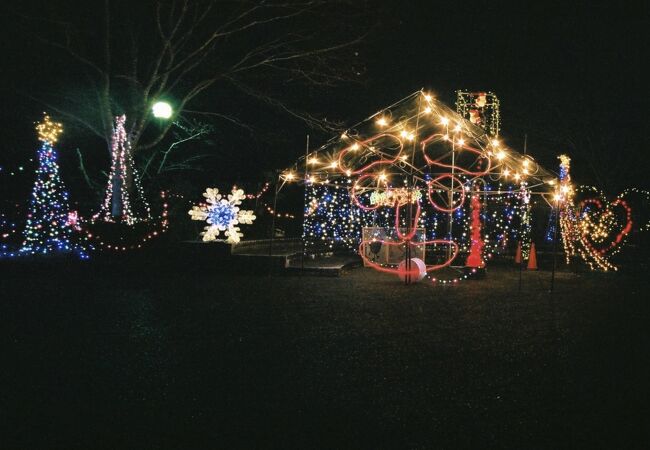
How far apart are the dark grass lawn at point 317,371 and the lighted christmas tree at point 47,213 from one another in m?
5.29

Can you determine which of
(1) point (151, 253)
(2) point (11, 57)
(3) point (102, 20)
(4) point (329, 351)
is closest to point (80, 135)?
(2) point (11, 57)

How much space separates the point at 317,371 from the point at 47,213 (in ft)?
39.1

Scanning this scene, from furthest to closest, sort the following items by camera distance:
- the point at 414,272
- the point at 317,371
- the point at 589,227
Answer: the point at 589,227 → the point at 414,272 → the point at 317,371

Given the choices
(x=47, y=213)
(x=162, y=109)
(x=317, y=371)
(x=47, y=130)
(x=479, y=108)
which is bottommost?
(x=317, y=371)

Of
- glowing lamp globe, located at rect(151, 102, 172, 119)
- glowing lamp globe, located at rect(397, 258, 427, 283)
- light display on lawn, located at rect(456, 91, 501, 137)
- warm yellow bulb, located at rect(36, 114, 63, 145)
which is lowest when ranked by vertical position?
glowing lamp globe, located at rect(397, 258, 427, 283)

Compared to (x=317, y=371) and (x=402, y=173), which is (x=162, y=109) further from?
(x=317, y=371)

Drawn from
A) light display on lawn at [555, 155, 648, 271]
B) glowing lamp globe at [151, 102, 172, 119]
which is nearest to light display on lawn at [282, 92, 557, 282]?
light display on lawn at [555, 155, 648, 271]

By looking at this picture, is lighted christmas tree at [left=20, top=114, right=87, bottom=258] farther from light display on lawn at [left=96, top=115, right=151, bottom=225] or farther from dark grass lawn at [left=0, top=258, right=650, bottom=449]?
dark grass lawn at [left=0, top=258, right=650, bottom=449]

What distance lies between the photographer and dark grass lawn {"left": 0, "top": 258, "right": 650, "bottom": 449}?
343cm

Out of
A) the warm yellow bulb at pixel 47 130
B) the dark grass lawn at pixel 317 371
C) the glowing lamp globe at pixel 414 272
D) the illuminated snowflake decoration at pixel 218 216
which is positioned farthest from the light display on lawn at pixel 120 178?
the glowing lamp globe at pixel 414 272

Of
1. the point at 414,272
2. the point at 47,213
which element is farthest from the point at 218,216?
the point at 414,272

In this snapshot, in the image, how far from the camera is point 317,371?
4688 mm

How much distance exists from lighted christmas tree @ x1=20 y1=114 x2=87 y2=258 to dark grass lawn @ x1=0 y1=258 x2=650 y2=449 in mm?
5292

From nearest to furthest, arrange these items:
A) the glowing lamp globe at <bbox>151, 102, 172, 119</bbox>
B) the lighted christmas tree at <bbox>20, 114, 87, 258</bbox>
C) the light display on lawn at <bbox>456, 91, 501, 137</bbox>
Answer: the lighted christmas tree at <bbox>20, 114, 87, 258</bbox> → the glowing lamp globe at <bbox>151, 102, 172, 119</bbox> → the light display on lawn at <bbox>456, 91, 501, 137</bbox>
